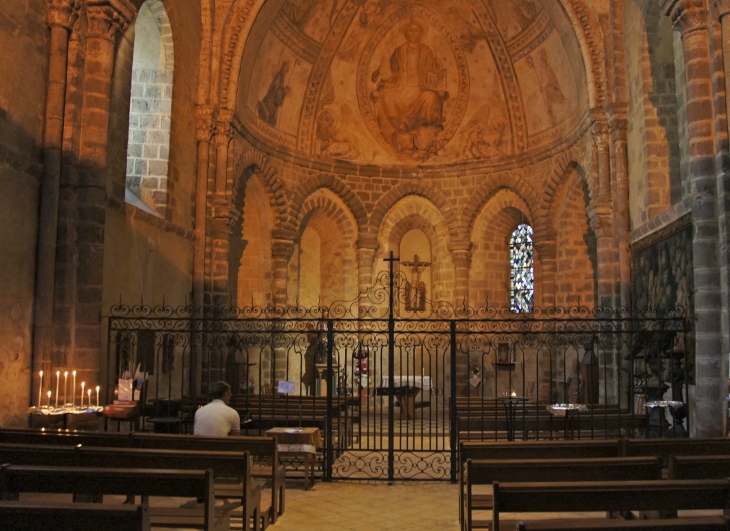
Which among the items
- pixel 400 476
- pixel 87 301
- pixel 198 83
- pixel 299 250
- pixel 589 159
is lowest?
pixel 400 476

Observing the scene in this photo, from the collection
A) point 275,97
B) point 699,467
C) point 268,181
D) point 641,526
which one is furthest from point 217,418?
point 275,97

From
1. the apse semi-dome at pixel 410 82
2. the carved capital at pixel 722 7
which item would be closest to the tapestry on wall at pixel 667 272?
the carved capital at pixel 722 7

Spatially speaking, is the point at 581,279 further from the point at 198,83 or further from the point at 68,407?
the point at 68,407

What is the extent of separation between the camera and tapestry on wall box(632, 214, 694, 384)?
37.1ft

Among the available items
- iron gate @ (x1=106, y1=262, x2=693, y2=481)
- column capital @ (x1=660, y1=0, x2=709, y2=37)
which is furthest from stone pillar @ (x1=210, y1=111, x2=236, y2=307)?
column capital @ (x1=660, y1=0, x2=709, y2=37)

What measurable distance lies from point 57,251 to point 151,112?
5323mm

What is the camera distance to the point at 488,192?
66.7 feet

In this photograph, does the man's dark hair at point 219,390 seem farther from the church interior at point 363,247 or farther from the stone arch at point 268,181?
the stone arch at point 268,181

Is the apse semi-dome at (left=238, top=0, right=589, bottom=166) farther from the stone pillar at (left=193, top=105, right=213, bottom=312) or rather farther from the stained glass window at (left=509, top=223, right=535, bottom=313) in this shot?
the stained glass window at (left=509, top=223, right=535, bottom=313)

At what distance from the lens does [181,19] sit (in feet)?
49.0

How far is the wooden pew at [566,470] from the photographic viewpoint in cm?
561

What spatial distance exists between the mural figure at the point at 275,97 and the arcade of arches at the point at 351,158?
77mm

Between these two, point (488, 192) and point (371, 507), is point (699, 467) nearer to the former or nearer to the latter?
point (371, 507)

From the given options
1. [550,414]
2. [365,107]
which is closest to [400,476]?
[550,414]
